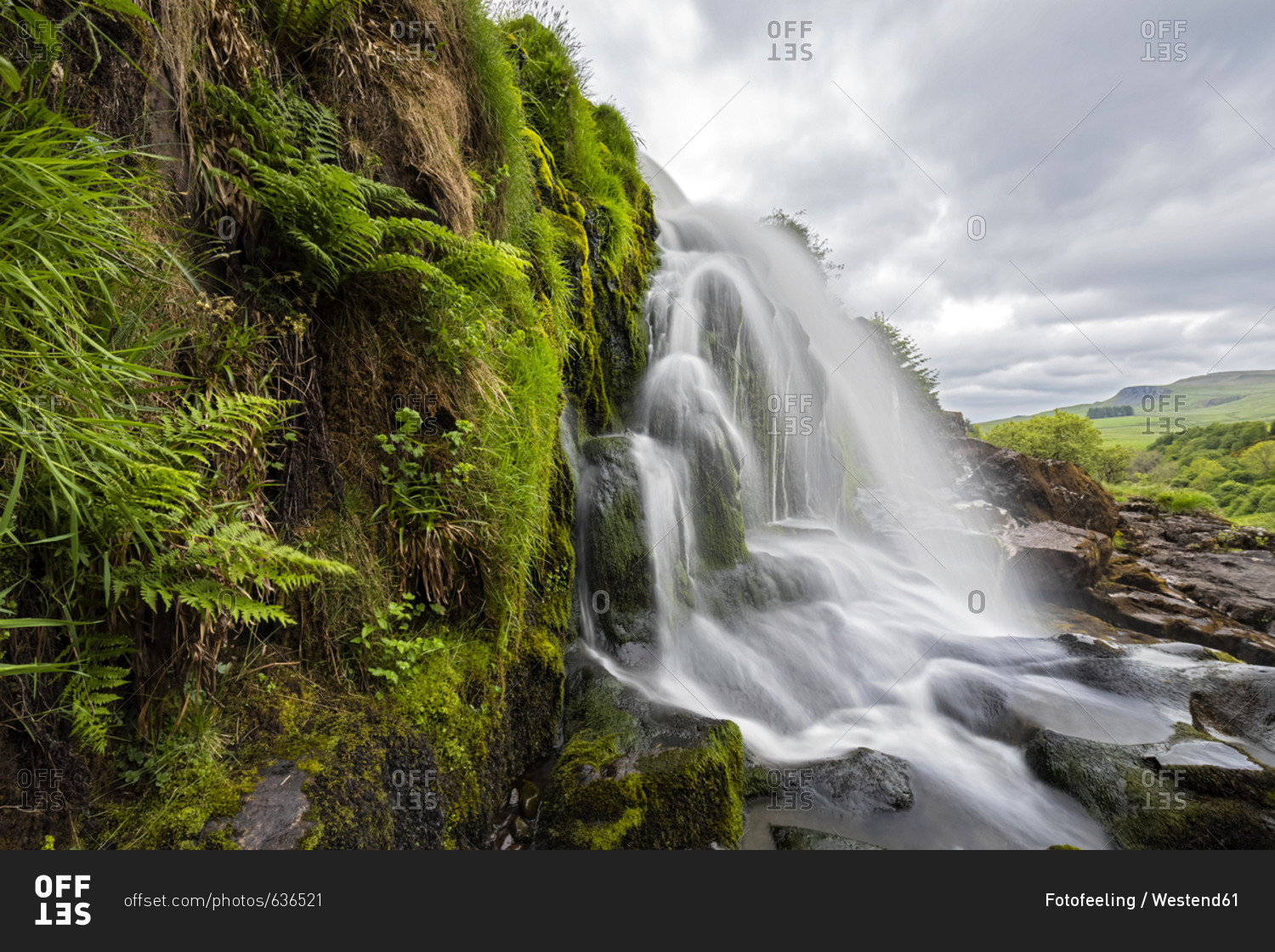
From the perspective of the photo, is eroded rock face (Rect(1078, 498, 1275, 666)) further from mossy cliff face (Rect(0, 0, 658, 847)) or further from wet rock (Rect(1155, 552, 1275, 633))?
mossy cliff face (Rect(0, 0, 658, 847))

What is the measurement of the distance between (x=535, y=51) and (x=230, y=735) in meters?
7.73

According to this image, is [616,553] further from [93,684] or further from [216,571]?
[93,684]

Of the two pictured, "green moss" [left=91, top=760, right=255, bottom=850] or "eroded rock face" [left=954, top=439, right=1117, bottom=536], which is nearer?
"green moss" [left=91, top=760, right=255, bottom=850]

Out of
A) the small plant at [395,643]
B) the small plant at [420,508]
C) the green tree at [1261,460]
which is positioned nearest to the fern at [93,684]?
the small plant at [395,643]

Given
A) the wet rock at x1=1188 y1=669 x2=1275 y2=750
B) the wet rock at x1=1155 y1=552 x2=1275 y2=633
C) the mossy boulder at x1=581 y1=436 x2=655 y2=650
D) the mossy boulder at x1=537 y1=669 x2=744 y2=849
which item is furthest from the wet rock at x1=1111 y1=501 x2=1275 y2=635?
the mossy boulder at x1=537 y1=669 x2=744 y2=849

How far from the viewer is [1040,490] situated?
41.0 feet

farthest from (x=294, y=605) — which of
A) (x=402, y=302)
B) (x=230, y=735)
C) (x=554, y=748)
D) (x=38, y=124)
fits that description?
(x=554, y=748)

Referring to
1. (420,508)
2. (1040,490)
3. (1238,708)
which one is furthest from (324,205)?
(1040,490)

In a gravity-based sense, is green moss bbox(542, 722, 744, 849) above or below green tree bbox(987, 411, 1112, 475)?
below

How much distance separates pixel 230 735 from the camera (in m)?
1.99

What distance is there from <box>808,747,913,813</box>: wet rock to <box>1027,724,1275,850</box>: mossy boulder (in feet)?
4.36

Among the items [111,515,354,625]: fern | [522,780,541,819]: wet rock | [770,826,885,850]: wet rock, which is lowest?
[770,826,885,850]: wet rock

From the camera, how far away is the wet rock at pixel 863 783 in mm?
3582

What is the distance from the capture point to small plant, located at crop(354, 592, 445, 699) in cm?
247
